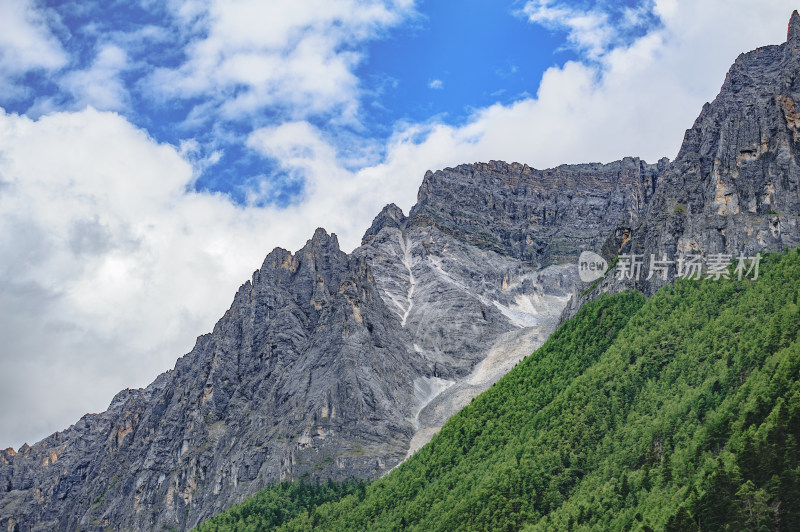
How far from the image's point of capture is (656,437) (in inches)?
5832

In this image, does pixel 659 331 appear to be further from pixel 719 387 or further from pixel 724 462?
pixel 724 462

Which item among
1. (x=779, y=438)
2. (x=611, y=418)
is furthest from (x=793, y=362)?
(x=611, y=418)

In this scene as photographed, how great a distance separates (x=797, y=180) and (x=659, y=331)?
161 ft

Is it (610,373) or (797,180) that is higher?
(797,180)

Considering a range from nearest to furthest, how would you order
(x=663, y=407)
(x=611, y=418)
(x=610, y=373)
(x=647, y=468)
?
1. (x=647, y=468)
2. (x=663, y=407)
3. (x=611, y=418)
4. (x=610, y=373)

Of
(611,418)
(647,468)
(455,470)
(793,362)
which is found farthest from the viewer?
(455,470)

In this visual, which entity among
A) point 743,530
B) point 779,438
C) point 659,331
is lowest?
point 743,530

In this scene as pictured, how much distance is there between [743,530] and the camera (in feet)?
347

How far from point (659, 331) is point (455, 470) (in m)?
50.9

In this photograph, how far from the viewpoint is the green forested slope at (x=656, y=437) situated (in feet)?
378

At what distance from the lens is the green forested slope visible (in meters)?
115

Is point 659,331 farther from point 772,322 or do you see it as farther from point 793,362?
point 793,362

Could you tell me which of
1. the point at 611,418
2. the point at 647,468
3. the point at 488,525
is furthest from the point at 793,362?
the point at 488,525

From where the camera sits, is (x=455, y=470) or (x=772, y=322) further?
(x=455, y=470)
